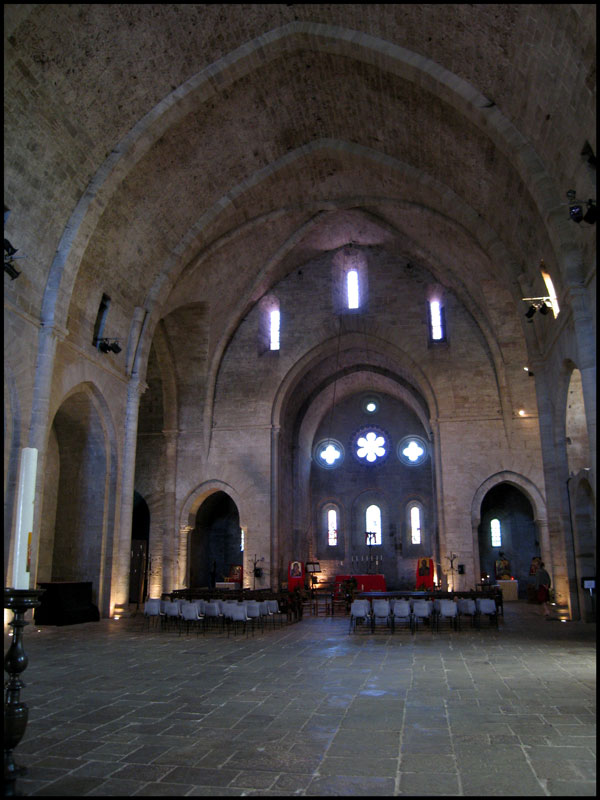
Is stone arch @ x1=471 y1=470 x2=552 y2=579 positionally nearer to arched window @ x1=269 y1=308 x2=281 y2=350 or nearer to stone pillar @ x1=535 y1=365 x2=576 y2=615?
stone pillar @ x1=535 y1=365 x2=576 y2=615

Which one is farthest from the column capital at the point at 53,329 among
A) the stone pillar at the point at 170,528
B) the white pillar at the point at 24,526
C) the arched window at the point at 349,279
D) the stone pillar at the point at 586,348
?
the arched window at the point at 349,279

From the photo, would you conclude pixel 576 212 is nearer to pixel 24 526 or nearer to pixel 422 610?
pixel 422 610

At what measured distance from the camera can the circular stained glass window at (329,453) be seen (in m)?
32.6

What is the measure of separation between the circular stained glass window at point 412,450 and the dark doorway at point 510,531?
430cm

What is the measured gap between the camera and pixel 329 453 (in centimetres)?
3281

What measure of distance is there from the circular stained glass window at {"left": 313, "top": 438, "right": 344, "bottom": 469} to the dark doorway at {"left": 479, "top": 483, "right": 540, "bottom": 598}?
780cm

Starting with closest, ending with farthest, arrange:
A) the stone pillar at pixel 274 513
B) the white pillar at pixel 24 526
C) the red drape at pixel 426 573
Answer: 1. the white pillar at pixel 24 526
2. the stone pillar at pixel 274 513
3. the red drape at pixel 426 573

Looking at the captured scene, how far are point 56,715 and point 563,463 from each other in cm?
1292

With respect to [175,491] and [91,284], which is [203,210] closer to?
[91,284]

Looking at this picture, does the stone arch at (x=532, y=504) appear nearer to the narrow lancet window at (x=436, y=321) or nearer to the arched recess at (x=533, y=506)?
the arched recess at (x=533, y=506)

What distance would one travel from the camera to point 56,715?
645 centimetres

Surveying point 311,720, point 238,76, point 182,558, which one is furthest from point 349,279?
point 311,720

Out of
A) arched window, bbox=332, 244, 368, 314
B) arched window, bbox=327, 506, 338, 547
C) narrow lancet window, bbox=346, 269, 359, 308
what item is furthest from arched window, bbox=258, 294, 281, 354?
arched window, bbox=327, 506, 338, 547

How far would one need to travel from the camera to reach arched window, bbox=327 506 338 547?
104 ft
